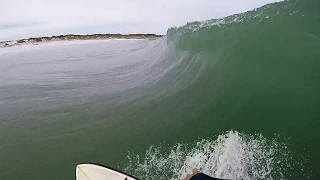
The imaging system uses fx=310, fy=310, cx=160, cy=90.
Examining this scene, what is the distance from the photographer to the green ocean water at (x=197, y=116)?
6.78 meters

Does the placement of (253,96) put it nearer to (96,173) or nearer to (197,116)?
(197,116)

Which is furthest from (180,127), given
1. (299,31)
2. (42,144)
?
(299,31)

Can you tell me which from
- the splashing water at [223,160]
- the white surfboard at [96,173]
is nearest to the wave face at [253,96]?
the splashing water at [223,160]

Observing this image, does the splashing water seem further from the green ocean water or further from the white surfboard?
the white surfboard

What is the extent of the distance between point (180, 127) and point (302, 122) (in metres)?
3.01

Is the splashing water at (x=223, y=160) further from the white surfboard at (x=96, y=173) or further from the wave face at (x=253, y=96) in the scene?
the white surfboard at (x=96, y=173)

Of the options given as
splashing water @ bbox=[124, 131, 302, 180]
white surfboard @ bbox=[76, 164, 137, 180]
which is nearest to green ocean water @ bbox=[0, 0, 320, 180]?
splashing water @ bbox=[124, 131, 302, 180]

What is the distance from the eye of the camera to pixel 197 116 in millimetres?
8703

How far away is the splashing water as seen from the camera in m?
6.38

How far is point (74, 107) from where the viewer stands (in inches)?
411

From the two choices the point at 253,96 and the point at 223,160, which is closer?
the point at 223,160

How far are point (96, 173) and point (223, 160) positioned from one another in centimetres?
267

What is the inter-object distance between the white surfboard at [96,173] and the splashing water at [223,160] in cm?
78

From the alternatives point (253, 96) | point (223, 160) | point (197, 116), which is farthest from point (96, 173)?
point (253, 96)
